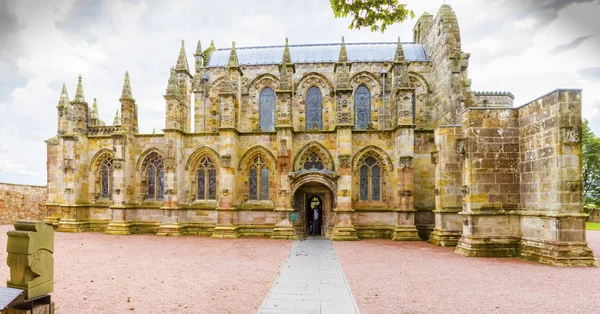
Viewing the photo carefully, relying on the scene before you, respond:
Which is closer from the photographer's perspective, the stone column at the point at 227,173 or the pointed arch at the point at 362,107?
the stone column at the point at 227,173

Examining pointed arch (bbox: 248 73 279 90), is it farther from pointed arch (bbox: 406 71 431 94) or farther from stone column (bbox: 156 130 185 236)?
pointed arch (bbox: 406 71 431 94)

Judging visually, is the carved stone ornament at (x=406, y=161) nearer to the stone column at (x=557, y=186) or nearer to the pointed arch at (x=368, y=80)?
the stone column at (x=557, y=186)

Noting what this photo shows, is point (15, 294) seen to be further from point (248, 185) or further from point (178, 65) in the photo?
point (178, 65)

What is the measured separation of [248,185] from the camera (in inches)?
745

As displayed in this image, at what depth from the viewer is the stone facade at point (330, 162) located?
42.8 ft

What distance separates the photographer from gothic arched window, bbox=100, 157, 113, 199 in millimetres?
20766

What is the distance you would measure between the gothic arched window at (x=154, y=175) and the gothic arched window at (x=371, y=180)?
11.9m

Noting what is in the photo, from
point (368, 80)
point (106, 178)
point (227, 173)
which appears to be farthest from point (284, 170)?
point (106, 178)

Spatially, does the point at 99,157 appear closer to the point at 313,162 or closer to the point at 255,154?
the point at 255,154

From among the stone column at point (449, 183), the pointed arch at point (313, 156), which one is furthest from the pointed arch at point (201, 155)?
the stone column at point (449, 183)

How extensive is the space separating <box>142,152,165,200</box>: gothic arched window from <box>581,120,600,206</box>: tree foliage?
41.1 metres

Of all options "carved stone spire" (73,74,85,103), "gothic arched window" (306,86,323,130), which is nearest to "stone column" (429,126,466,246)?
"gothic arched window" (306,86,323,130)

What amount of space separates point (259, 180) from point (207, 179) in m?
3.14

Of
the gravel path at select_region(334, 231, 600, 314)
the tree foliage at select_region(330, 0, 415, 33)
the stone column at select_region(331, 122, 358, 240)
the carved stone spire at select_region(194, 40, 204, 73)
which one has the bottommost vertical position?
the gravel path at select_region(334, 231, 600, 314)
